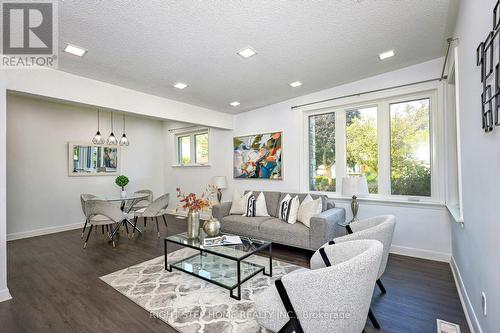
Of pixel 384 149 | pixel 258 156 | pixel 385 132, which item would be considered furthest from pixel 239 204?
pixel 385 132

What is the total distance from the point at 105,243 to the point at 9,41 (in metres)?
3.20

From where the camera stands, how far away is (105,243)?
4.18 metres

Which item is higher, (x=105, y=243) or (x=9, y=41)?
(x=9, y=41)

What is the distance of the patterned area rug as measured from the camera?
2.02 m

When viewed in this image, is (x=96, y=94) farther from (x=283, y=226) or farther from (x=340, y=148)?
(x=340, y=148)

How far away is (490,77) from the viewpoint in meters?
1.35

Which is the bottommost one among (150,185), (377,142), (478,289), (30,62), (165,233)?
(165,233)

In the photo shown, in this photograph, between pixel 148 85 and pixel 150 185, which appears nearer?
pixel 148 85

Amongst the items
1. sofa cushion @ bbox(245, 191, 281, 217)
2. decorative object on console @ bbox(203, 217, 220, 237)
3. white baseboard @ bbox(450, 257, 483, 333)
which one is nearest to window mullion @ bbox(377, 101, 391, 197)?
white baseboard @ bbox(450, 257, 483, 333)

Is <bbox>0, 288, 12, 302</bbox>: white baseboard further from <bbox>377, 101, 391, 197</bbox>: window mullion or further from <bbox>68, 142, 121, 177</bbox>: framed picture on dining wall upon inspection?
<bbox>377, 101, 391, 197</bbox>: window mullion

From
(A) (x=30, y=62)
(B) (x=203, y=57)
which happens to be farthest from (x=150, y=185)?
(B) (x=203, y=57)

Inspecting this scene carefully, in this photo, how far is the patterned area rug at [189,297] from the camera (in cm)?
202

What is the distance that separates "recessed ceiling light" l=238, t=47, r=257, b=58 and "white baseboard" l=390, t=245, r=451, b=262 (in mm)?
3397

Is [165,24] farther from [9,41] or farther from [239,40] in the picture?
[9,41]
